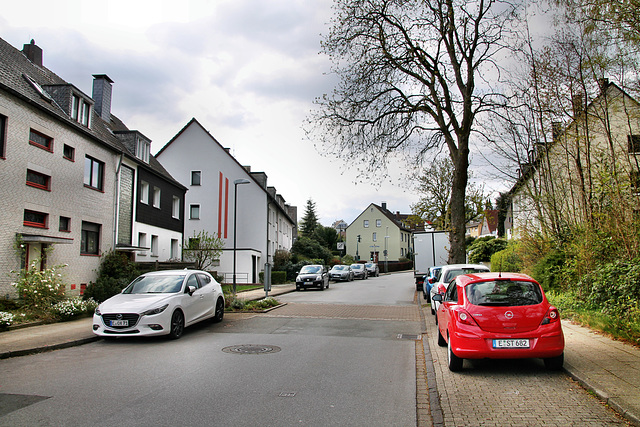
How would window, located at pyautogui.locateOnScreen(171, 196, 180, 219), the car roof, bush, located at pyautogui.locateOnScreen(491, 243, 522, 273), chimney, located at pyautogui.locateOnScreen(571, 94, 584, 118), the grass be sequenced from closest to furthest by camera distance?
the car roof → the grass → chimney, located at pyautogui.locateOnScreen(571, 94, 584, 118) → bush, located at pyautogui.locateOnScreen(491, 243, 522, 273) → window, located at pyautogui.locateOnScreen(171, 196, 180, 219)

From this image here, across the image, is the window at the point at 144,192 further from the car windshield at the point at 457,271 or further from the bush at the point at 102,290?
the car windshield at the point at 457,271

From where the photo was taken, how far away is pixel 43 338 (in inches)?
409

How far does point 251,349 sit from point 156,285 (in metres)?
3.76

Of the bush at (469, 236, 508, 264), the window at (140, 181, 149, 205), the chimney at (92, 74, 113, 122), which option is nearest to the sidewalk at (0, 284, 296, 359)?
the window at (140, 181, 149, 205)

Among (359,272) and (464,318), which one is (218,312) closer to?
(464,318)

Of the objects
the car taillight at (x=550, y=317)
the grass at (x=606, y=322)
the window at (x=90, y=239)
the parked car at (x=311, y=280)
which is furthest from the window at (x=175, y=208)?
the car taillight at (x=550, y=317)

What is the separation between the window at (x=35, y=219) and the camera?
633 inches

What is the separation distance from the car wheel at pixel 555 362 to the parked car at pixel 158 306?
24.4 feet

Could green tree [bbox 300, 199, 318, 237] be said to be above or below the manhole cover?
above

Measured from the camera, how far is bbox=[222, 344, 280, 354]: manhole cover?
9.34 metres

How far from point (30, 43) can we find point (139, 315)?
1799 centimetres

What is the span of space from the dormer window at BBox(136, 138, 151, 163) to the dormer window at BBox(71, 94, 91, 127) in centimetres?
442

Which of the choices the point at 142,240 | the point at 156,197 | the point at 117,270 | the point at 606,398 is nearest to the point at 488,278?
the point at 606,398

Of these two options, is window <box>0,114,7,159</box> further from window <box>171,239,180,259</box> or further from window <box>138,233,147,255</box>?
window <box>171,239,180,259</box>
